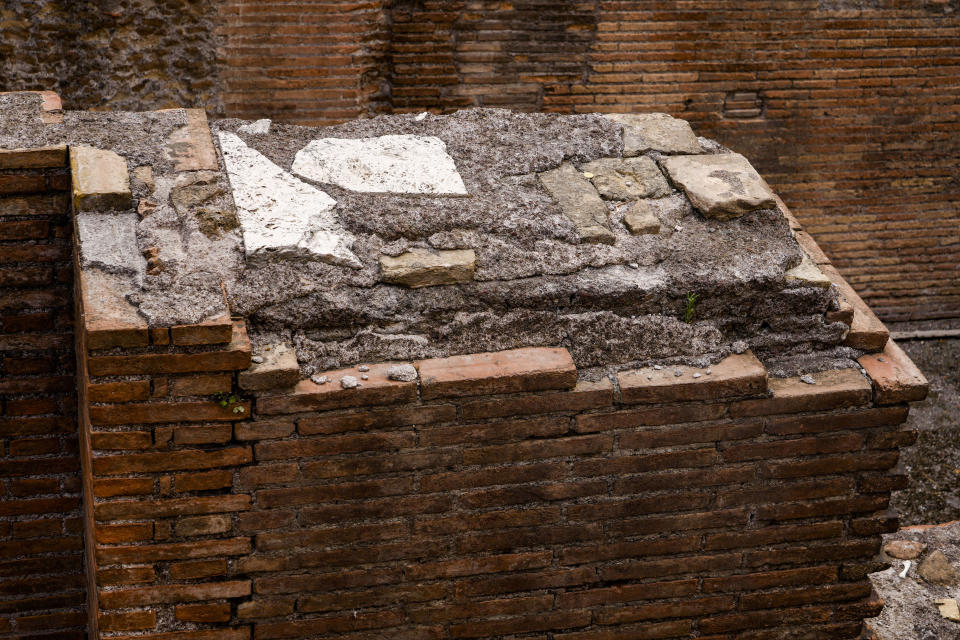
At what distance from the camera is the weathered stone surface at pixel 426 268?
263 centimetres

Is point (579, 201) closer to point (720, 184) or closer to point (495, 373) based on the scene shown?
point (720, 184)

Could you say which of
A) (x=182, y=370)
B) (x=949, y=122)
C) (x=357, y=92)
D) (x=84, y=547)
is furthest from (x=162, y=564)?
(x=949, y=122)

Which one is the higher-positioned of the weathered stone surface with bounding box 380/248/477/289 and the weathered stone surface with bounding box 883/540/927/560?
the weathered stone surface with bounding box 380/248/477/289

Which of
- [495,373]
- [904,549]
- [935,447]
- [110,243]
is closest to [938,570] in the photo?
[904,549]

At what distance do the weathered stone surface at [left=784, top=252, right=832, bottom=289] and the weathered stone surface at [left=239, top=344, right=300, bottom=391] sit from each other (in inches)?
57.5

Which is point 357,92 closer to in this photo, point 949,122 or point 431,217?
point 431,217

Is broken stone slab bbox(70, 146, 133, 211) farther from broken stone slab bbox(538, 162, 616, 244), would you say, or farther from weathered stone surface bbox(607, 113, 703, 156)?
weathered stone surface bbox(607, 113, 703, 156)

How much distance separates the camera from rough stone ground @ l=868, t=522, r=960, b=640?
3.89 m

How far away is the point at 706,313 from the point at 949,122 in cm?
620

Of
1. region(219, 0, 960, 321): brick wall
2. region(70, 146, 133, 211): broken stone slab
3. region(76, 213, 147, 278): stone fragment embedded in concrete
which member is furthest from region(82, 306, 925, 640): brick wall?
region(219, 0, 960, 321): brick wall

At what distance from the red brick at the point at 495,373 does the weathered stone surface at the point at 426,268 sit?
23 centimetres

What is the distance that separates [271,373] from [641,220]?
4.10ft

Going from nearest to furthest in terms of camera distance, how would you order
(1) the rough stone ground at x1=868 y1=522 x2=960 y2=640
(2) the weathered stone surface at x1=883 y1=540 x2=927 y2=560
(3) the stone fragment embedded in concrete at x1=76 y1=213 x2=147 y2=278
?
(3) the stone fragment embedded in concrete at x1=76 y1=213 x2=147 y2=278, (1) the rough stone ground at x1=868 y1=522 x2=960 y2=640, (2) the weathered stone surface at x1=883 y1=540 x2=927 y2=560

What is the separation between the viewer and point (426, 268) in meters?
2.64
